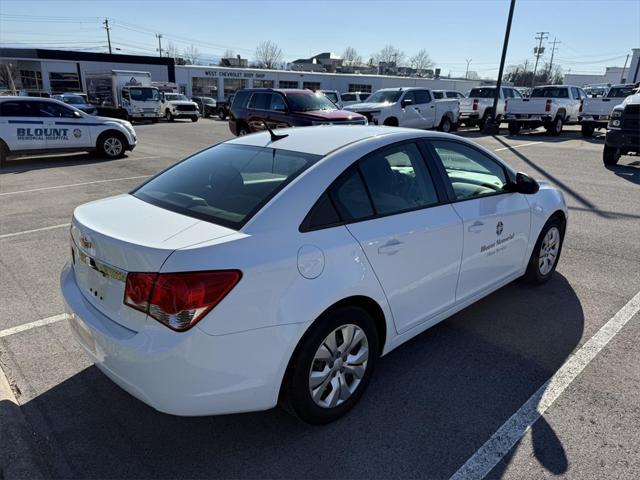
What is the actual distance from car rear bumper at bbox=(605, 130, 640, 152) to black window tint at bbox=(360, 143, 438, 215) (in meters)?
10.9

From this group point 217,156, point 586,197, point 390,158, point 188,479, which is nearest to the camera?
point 188,479

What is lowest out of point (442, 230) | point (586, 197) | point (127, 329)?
point (586, 197)

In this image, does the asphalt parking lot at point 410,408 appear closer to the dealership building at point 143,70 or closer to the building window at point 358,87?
the dealership building at point 143,70

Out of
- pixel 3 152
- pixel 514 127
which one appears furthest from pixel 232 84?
pixel 3 152

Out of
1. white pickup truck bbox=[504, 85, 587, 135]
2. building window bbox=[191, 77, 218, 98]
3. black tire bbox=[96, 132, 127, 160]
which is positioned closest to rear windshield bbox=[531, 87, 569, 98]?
white pickup truck bbox=[504, 85, 587, 135]

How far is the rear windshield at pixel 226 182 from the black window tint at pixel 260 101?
11.7 meters

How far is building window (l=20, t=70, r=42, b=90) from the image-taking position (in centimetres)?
4650

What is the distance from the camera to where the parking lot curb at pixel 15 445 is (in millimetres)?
2332

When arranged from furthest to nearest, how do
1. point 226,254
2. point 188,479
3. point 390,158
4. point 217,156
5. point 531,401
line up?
point 217,156
point 390,158
point 531,401
point 188,479
point 226,254

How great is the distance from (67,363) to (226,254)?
6.24ft

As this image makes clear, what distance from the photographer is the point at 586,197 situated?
8914mm

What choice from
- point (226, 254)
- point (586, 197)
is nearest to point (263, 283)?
point (226, 254)

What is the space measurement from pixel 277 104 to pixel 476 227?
11725 mm

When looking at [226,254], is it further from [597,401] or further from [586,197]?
[586,197]
